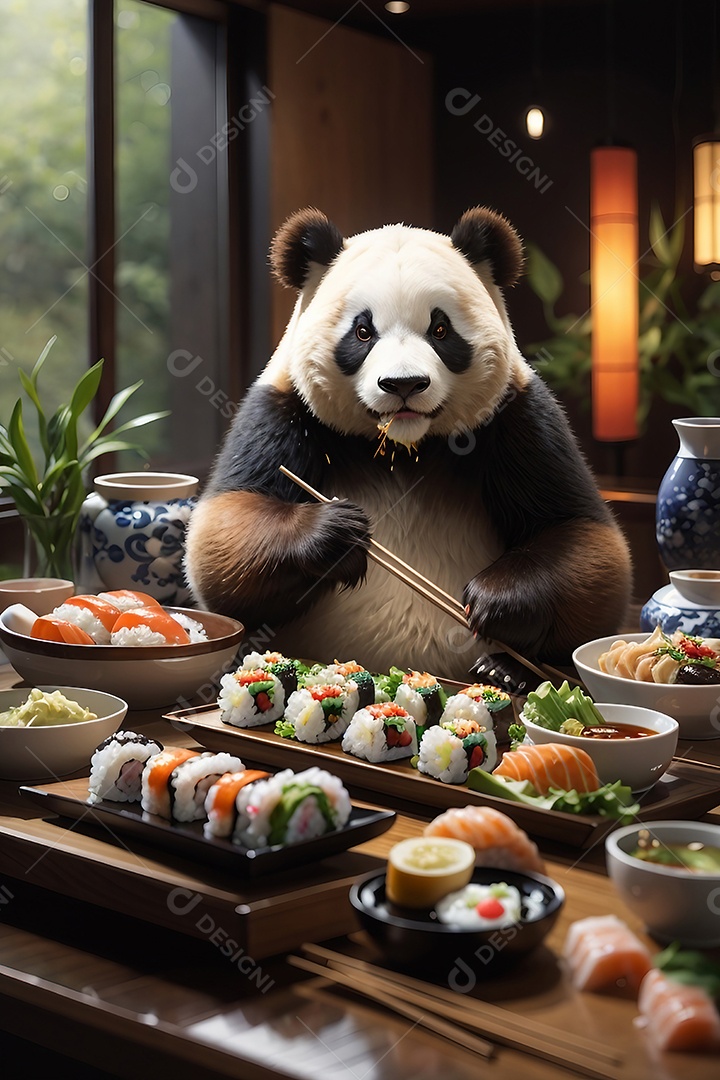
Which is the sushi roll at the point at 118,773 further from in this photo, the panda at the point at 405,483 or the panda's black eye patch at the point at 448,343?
the panda's black eye patch at the point at 448,343

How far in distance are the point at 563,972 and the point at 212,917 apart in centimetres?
30

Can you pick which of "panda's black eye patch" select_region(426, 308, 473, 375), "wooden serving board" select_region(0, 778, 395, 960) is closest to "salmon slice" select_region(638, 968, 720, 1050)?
"wooden serving board" select_region(0, 778, 395, 960)

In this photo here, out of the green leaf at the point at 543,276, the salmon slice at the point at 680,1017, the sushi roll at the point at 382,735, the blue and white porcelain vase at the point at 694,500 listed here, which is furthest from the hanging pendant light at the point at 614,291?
the salmon slice at the point at 680,1017

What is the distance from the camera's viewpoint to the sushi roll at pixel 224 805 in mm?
1091

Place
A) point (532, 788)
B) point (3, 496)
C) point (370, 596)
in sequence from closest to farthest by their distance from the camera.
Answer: point (532, 788) → point (370, 596) → point (3, 496)

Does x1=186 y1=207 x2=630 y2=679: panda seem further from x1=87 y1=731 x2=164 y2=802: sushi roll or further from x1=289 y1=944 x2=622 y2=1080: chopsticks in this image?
x1=289 y1=944 x2=622 y2=1080: chopsticks

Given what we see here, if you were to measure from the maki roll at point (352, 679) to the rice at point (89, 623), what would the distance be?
355 millimetres

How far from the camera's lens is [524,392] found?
185 centimetres

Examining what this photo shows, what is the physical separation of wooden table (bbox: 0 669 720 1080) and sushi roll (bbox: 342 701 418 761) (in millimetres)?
112

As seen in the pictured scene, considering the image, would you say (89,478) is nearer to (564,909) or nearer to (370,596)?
(370,596)

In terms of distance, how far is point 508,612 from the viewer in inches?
66.2

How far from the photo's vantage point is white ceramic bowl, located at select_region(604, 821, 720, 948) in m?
0.97

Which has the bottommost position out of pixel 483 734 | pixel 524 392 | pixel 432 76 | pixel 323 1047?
pixel 323 1047

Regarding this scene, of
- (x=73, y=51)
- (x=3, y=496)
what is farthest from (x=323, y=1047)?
(x=73, y=51)
